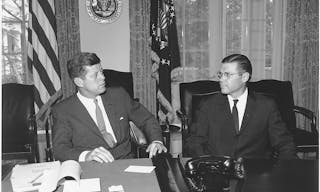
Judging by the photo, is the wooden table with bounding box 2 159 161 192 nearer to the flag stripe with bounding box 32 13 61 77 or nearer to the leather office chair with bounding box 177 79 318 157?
the leather office chair with bounding box 177 79 318 157

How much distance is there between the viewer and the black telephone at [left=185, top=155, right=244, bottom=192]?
155 centimetres

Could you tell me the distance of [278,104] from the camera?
12.3ft

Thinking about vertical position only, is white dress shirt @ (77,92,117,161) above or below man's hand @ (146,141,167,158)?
above

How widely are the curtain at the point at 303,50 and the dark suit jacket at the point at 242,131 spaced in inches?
97.4

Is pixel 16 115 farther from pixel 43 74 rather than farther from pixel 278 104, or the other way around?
pixel 278 104

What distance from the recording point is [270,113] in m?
2.58

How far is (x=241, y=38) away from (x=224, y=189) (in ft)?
12.2

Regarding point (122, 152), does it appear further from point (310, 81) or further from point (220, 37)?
point (310, 81)

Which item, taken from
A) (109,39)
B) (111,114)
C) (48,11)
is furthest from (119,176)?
(109,39)

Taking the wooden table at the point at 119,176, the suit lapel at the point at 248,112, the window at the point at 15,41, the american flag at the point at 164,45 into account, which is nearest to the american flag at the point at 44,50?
the window at the point at 15,41

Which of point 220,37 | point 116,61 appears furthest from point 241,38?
point 116,61

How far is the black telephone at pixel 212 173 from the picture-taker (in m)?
1.55

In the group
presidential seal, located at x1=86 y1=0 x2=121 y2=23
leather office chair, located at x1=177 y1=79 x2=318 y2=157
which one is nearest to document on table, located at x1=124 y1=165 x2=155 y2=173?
leather office chair, located at x1=177 y1=79 x2=318 y2=157

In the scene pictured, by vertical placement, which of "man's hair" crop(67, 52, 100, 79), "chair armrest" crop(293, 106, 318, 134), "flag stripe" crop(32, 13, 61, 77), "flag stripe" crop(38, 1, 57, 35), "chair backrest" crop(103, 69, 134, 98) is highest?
"flag stripe" crop(38, 1, 57, 35)
